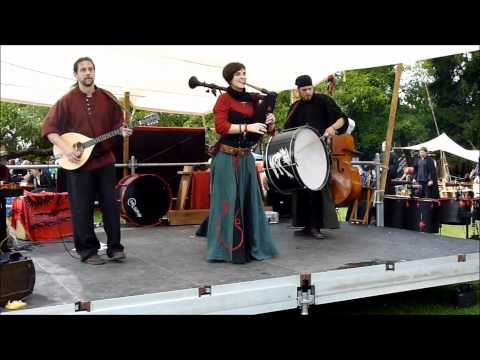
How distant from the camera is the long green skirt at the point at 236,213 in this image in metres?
4.70

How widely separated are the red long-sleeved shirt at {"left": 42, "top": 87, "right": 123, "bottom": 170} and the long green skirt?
3.25ft

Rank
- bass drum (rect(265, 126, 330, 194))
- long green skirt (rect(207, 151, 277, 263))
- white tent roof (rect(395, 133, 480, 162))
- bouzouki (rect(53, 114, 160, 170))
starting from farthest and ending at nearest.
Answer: white tent roof (rect(395, 133, 480, 162))
bass drum (rect(265, 126, 330, 194))
long green skirt (rect(207, 151, 277, 263))
bouzouki (rect(53, 114, 160, 170))

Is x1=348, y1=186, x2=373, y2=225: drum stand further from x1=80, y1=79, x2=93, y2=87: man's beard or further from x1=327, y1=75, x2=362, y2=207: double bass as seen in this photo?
x1=80, y1=79, x2=93, y2=87: man's beard

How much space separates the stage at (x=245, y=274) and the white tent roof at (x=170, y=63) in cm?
214

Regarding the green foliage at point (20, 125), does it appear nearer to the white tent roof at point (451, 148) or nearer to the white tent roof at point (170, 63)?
the white tent roof at point (170, 63)

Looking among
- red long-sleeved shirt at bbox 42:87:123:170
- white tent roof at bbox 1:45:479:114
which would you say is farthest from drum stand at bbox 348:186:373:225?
red long-sleeved shirt at bbox 42:87:123:170

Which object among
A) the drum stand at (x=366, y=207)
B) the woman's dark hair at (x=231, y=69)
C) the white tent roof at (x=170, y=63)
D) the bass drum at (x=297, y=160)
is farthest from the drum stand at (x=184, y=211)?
the woman's dark hair at (x=231, y=69)

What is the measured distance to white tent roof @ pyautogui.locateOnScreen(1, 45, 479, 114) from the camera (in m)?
6.27

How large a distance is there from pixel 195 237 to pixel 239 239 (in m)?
1.50

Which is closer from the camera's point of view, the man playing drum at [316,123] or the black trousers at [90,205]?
the black trousers at [90,205]

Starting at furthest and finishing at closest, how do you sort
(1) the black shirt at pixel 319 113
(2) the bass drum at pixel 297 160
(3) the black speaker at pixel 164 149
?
(3) the black speaker at pixel 164 149 → (1) the black shirt at pixel 319 113 → (2) the bass drum at pixel 297 160

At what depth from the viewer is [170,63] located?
7430 millimetres

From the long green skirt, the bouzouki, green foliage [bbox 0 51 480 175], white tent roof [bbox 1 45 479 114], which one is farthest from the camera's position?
green foliage [bbox 0 51 480 175]

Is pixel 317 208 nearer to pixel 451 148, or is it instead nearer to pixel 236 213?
pixel 236 213
